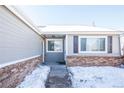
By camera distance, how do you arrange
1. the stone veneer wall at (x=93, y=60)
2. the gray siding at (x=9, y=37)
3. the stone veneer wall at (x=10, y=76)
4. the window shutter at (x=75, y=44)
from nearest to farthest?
the stone veneer wall at (x=10, y=76)
the gray siding at (x=9, y=37)
the stone veneer wall at (x=93, y=60)
the window shutter at (x=75, y=44)

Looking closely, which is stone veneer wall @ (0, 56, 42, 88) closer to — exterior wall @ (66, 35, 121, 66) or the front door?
exterior wall @ (66, 35, 121, 66)

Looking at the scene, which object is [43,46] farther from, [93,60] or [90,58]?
[93,60]

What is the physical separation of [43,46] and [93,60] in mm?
4858

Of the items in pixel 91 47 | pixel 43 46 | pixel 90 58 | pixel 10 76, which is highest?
pixel 43 46

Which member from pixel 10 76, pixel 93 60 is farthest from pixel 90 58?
pixel 10 76

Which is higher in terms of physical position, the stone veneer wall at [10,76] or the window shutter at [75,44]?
the window shutter at [75,44]

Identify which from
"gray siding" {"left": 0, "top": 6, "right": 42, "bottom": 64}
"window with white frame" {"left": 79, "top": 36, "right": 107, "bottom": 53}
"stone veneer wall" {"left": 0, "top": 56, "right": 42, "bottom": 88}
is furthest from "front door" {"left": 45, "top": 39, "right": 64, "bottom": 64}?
"stone veneer wall" {"left": 0, "top": 56, "right": 42, "bottom": 88}

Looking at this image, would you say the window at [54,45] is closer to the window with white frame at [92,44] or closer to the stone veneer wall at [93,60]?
the window with white frame at [92,44]

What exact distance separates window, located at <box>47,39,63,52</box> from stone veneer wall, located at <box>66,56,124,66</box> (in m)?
3.54

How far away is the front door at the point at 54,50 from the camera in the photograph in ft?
58.1

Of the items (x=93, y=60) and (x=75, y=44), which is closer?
(x=93, y=60)

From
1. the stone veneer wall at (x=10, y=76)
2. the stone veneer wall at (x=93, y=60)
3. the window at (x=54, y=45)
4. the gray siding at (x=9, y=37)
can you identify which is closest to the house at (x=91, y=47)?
the stone veneer wall at (x=93, y=60)

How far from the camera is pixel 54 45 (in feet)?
58.6
